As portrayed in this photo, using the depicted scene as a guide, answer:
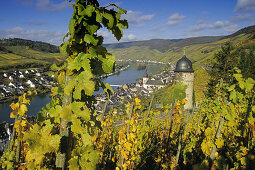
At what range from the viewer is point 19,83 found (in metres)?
62.1

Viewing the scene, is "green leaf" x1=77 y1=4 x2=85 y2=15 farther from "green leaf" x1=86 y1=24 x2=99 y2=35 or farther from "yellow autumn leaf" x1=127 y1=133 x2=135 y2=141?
"yellow autumn leaf" x1=127 y1=133 x2=135 y2=141

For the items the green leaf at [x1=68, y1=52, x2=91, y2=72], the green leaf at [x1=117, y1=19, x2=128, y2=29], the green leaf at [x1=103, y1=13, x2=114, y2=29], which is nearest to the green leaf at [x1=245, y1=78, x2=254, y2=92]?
the green leaf at [x1=117, y1=19, x2=128, y2=29]

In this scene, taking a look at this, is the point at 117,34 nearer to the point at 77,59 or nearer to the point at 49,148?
the point at 77,59

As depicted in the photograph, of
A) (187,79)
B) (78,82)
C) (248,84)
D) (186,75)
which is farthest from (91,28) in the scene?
(187,79)

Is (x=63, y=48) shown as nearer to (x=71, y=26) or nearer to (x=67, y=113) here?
(x=71, y=26)

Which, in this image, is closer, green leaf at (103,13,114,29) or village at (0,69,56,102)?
green leaf at (103,13,114,29)

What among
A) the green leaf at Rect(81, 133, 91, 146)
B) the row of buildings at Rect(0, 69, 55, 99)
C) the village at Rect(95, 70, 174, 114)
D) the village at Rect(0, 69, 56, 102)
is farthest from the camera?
the row of buildings at Rect(0, 69, 55, 99)

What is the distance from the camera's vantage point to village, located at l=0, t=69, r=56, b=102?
5077cm

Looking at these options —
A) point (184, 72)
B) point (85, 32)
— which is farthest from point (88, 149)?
point (184, 72)

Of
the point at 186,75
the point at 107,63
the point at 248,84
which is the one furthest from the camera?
the point at 186,75

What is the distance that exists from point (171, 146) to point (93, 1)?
725 centimetres

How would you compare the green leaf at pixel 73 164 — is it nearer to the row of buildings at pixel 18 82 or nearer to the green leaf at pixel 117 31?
the green leaf at pixel 117 31

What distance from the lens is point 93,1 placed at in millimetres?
1273

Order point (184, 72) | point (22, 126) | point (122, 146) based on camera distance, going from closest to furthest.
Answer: point (22, 126), point (122, 146), point (184, 72)
